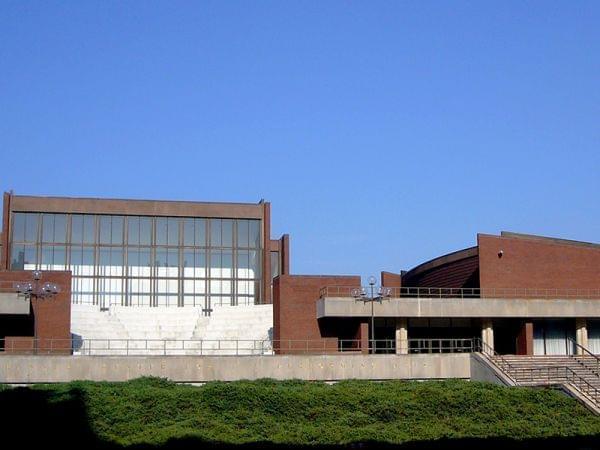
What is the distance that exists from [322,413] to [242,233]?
34305 mm

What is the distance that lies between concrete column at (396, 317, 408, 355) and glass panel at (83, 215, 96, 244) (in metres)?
24.6

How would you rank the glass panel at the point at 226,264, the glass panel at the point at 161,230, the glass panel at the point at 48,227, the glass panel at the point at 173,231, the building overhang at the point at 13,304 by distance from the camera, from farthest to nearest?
the glass panel at the point at 226,264
the glass panel at the point at 173,231
the glass panel at the point at 161,230
the glass panel at the point at 48,227
the building overhang at the point at 13,304

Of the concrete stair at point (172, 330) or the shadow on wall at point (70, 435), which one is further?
the concrete stair at point (172, 330)

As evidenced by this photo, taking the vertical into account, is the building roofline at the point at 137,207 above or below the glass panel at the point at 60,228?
above

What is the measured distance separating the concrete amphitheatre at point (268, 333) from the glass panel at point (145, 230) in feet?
0.33

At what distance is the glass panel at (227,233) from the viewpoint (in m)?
70.7

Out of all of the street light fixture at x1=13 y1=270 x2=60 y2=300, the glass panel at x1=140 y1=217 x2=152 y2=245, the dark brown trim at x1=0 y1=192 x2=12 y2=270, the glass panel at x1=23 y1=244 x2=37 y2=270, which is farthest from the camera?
the glass panel at x1=140 y1=217 x2=152 y2=245

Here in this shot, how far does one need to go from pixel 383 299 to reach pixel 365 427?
17.6 metres

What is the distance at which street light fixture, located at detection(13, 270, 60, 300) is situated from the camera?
5047 cm

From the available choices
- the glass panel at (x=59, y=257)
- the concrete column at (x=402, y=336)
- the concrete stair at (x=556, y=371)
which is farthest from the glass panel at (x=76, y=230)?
the concrete stair at (x=556, y=371)

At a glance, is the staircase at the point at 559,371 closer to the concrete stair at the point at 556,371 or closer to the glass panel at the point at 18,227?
the concrete stair at the point at 556,371

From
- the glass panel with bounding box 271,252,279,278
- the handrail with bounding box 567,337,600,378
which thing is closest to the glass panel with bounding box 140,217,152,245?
the glass panel with bounding box 271,252,279,278

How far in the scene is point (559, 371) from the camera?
5097cm

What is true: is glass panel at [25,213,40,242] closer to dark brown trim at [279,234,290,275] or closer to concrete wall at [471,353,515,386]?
dark brown trim at [279,234,290,275]
